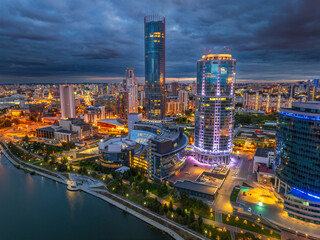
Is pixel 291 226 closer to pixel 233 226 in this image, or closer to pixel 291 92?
pixel 233 226

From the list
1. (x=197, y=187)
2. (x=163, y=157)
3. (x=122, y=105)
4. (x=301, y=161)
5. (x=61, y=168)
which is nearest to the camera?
(x=301, y=161)

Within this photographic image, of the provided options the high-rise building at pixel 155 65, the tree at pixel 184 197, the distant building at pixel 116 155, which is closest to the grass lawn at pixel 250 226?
the tree at pixel 184 197

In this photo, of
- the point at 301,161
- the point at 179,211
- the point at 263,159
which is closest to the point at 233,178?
the point at 263,159

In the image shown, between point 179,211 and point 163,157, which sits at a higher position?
point 163,157

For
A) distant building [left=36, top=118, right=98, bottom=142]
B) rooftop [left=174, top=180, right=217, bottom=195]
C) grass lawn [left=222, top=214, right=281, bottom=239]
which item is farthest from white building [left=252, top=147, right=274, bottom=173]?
distant building [left=36, top=118, right=98, bottom=142]

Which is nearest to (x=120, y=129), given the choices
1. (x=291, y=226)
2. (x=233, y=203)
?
(x=233, y=203)

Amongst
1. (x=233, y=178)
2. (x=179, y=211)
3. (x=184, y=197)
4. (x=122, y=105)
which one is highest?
(x=122, y=105)

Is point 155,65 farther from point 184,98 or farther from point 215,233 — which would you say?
point 215,233
